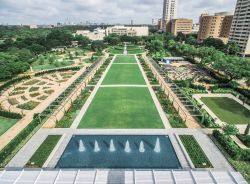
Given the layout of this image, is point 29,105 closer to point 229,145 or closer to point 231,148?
point 229,145

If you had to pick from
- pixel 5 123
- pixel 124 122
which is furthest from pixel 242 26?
pixel 5 123

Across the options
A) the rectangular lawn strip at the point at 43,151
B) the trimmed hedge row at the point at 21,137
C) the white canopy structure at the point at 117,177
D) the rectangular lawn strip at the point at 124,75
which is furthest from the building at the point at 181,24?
the white canopy structure at the point at 117,177

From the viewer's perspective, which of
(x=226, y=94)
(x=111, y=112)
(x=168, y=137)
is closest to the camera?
(x=168, y=137)

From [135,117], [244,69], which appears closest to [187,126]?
[135,117]

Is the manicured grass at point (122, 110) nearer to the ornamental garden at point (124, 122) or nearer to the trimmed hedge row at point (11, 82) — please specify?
the ornamental garden at point (124, 122)

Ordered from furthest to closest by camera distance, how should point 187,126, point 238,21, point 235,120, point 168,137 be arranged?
point 238,21
point 235,120
point 187,126
point 168,137

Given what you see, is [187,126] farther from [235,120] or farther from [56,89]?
[56,89]
